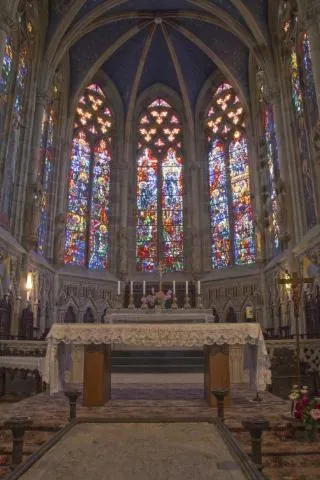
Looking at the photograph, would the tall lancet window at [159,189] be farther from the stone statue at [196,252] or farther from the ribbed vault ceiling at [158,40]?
the ribbed vault ceiling at [158,40]

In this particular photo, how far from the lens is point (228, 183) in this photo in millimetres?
22953

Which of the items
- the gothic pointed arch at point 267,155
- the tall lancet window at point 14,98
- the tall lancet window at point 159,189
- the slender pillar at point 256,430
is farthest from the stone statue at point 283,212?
the slender pillar at point 256,430

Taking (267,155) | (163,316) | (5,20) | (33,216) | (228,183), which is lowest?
(163,316)

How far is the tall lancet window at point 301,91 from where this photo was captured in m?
15.0

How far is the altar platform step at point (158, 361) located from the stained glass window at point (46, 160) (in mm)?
8768

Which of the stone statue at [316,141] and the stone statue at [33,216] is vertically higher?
the stone statue at [316,141]

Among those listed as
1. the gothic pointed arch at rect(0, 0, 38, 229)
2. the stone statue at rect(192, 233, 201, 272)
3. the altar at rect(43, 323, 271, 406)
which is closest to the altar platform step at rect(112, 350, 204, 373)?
the altar at rect(43, 323, 271, 406)

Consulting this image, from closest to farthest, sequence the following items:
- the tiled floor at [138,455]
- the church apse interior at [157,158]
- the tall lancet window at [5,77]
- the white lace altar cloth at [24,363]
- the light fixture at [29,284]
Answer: the tiled floor at [138,455]
the white lace altar cloth at [24,363]
the tall lancet window at [5,77]
the church apse interior at [157,158]
the light fixture at [29,284]

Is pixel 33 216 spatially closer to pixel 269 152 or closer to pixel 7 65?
pixel 7 65

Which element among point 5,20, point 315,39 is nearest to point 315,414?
point 315,39

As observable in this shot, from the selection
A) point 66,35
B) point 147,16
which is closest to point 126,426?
point 66,35

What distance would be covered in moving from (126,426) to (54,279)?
1526 centimetres

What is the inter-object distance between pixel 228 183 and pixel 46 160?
9.76 metres

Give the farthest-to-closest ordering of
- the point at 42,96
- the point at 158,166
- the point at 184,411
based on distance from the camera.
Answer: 1. the point at 158,166
2. the point at 42,96
3. the point at 184,411
